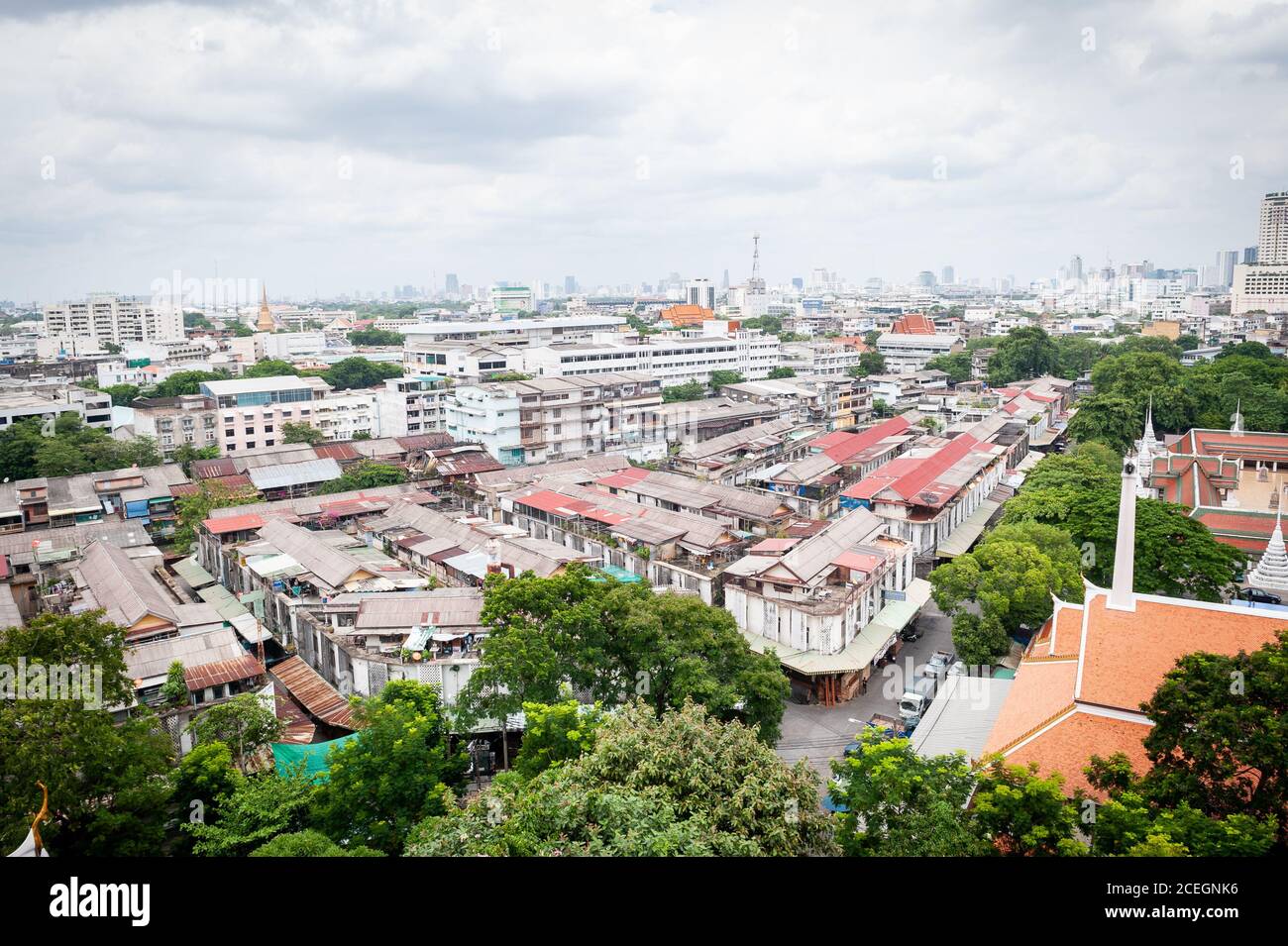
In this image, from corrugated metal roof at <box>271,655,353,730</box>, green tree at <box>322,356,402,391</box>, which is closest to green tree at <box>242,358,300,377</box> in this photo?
green tree at <box>322,356,402,391</box>

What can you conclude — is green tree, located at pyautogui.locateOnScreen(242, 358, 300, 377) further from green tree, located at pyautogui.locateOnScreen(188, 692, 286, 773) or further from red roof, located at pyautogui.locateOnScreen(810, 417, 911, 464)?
green tree, located at pyautogui.locateOnScreen(188, 692, 286, 773)

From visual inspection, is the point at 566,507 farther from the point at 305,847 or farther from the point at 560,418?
the point at 305,847

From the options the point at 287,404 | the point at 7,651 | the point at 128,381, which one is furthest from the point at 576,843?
the point at 128,381

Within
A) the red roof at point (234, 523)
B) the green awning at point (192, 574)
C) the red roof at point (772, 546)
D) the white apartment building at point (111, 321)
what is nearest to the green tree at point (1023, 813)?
the red roof at point (772, 546)

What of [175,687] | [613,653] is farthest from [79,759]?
[613,653]

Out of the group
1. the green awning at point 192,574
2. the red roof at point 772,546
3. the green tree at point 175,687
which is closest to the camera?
the green tree at point 175,687

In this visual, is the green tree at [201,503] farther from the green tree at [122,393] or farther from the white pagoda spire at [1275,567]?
the white pagoda spire at [1275,567]
